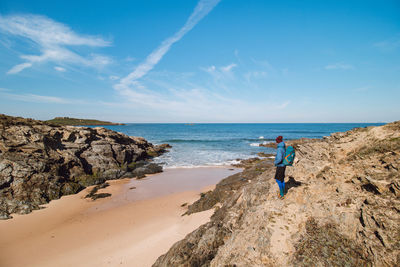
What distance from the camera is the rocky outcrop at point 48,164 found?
41.7 ft

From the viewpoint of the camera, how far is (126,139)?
1286 inches

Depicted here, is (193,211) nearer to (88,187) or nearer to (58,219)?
(58,219)

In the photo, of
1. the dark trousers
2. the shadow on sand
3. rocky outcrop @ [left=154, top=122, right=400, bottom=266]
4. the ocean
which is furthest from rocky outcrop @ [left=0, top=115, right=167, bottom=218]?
the shadow on sand

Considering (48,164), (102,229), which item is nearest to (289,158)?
(102,229)

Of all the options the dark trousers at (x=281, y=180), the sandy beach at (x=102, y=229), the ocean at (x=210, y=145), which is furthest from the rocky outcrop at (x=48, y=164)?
the dark trousers at (x=281, y=180)

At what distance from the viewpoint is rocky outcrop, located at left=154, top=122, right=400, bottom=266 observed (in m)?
3.60

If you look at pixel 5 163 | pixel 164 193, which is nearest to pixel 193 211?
pixel 164 193

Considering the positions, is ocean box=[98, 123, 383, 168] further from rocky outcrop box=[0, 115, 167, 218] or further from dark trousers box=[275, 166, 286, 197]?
dark trousers box=[275, 166, 286, 197]

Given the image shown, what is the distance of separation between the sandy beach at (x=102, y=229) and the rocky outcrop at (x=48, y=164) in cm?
140

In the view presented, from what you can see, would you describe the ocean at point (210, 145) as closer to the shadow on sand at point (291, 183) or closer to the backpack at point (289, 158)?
the shadow on sand at point (291, 183)

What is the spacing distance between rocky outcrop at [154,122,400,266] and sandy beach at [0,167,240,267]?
304cm

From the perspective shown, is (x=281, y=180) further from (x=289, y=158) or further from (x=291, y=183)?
(x=291, y=183)

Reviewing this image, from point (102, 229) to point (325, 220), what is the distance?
1087 cm

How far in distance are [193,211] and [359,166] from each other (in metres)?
8.23
